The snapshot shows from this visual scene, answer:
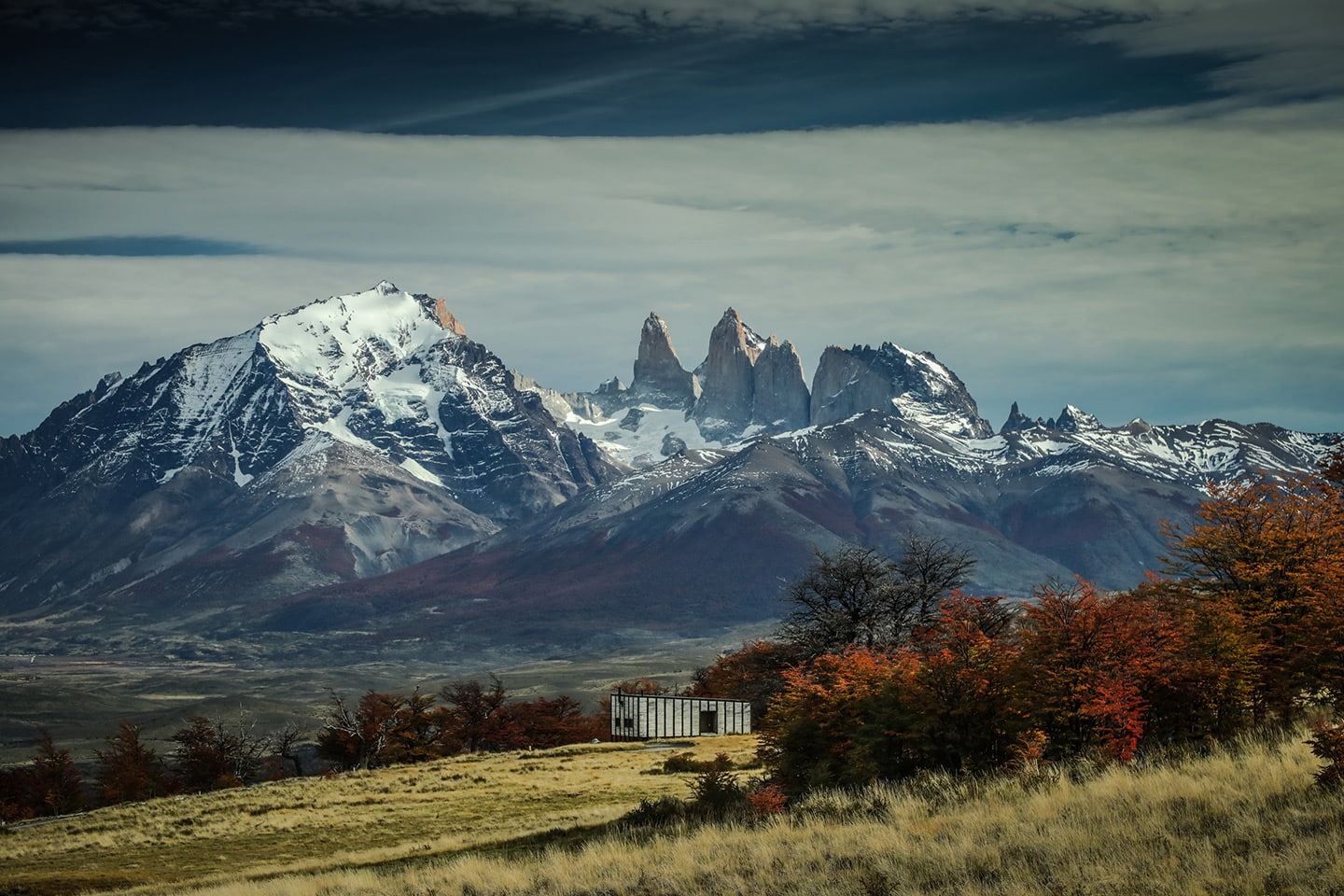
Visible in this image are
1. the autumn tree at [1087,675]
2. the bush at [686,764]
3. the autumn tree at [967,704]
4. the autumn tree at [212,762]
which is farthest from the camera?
the autumn tree at [212,762]

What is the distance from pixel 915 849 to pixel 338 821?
32.6m

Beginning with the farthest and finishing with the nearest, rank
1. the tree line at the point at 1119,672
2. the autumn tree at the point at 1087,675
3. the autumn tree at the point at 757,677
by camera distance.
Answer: the autumn tree at the point at 757,677 < the tree line at the point at 1119,672 < the autumn tree at the point at 1087,675

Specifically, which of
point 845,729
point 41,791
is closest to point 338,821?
point 845,729

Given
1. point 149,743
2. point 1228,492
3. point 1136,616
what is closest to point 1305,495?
point 1228,492

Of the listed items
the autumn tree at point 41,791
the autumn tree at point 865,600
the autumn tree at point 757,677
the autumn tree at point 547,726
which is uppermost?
the autumn tree at point 865,600

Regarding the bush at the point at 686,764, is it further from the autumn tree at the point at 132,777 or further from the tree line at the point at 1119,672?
the autumn tree at the point at 132,777

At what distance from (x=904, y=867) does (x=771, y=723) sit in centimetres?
2285

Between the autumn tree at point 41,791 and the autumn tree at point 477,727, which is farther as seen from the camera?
the autumn tree at point 477,727

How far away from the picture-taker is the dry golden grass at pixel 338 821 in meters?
40.0

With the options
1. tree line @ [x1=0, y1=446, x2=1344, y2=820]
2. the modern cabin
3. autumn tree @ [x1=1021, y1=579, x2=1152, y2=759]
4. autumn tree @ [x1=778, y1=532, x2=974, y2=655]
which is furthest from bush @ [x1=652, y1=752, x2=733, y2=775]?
the modern cabin

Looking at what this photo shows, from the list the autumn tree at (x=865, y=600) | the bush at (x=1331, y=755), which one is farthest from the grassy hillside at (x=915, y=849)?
the autumn tree at (x=865, y=600)

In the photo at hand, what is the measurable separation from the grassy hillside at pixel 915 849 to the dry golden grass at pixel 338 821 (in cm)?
26

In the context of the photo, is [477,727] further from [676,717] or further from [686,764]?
[686,764]

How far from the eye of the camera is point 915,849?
2270cm
